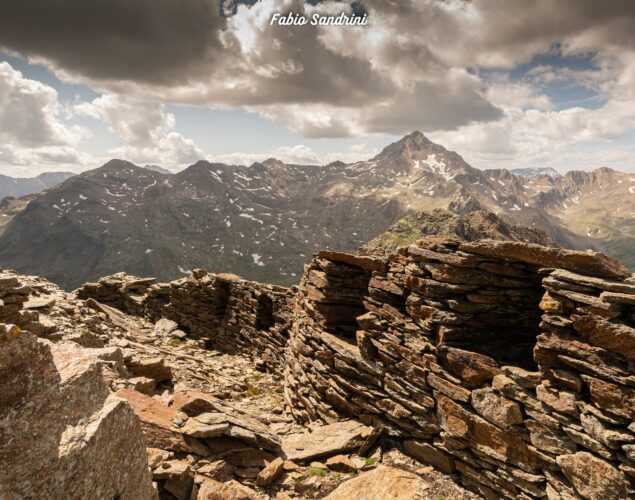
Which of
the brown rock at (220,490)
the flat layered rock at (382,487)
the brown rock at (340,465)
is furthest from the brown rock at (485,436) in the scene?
the brown rock at (220,490)

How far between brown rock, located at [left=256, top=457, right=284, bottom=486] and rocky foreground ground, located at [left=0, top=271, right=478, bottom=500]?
0.03 m

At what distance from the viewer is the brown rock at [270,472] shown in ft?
34.7

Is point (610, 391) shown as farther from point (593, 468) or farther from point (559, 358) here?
point (593, 468)

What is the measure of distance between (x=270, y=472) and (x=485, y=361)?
313 inches

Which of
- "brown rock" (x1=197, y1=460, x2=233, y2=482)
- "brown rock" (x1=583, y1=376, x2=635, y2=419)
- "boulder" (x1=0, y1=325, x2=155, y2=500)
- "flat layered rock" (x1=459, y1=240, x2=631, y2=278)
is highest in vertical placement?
"flat layered rock" (x1=459, y1=240, x2=631, y2=278)

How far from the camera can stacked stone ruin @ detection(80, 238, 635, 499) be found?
31.2ft

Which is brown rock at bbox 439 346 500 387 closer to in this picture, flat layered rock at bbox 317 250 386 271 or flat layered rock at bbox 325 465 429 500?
flat layered rock at bbox 325 465 429 500

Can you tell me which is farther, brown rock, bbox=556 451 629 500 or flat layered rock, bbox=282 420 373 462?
flat layered rock, bbox=282 420 373 462

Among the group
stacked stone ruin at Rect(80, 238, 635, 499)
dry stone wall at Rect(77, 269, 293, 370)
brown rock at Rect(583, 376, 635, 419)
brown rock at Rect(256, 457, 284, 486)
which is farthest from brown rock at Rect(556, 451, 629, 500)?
dry stone wall at Rect(77, 269, 293, 370)

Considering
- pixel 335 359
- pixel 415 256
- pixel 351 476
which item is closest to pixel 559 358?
pixel 415 256

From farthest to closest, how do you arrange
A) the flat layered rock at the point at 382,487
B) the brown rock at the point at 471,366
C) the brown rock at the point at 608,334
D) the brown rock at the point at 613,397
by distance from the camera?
the brown rock at the point at 471,366
the flat layered rock at the point at 382,487
the brown rock at the point at 608,334
the brown rock at the point at 613,397

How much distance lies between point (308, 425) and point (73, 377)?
44.0 feet

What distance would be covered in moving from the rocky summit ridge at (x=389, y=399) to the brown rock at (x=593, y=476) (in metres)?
0.03

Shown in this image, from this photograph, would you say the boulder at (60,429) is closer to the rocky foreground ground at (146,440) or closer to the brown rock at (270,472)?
the rocky foreground ground at (146,440)
